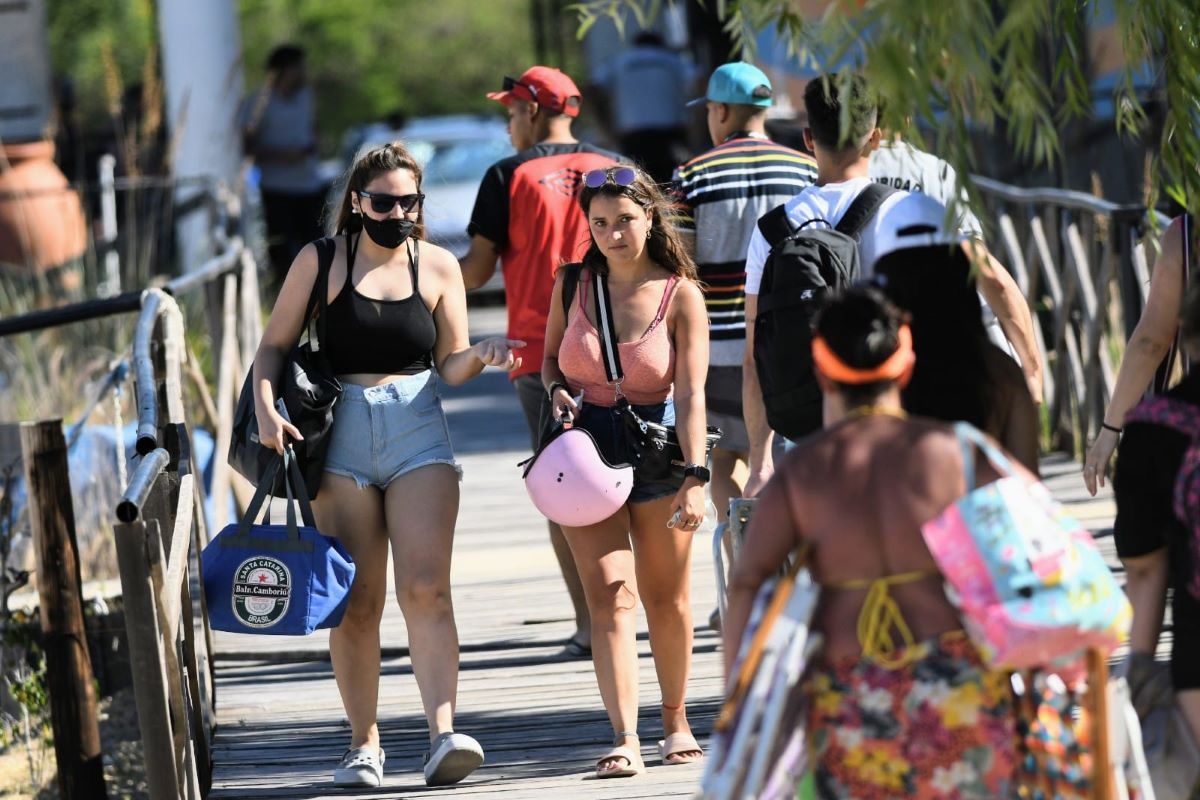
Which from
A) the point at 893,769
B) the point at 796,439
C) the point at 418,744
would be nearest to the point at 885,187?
the point at 796,439

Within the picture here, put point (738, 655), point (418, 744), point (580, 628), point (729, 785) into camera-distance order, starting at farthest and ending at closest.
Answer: point (580, 628) < point (418, 744) < point (738, 655) < point (729, 785)

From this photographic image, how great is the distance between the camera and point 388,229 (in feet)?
16.0

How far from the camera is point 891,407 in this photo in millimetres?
3197

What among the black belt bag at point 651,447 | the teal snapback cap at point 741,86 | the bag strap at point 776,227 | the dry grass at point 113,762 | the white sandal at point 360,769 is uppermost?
the teal snapback cap at point 741,86

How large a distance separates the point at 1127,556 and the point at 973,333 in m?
0.52

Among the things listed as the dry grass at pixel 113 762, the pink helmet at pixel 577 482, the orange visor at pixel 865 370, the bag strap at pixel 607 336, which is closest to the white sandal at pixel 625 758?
the pink helmet at pixel 577 482

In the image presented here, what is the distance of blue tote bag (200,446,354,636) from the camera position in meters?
4.64

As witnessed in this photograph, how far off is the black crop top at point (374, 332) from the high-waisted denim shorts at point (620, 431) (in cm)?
48

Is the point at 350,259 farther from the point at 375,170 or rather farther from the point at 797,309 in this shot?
the point at 797,309

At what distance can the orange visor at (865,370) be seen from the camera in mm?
3168

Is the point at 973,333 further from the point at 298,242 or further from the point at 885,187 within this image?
the point at 298,242

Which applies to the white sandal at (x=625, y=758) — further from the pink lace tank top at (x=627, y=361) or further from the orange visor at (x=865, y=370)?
the orange visor at (x=865, y=370)

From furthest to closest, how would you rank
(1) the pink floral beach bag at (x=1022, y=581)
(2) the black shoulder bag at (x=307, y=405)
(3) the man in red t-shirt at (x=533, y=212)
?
(3) the man in red t-shirt at (x=533, y=212) < (2) the black shoulder bag at (x=307, y=405) < (1) the pink floral beach bag at (x=1022, y=581)

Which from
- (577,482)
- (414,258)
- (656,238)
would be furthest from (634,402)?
(414,258)
